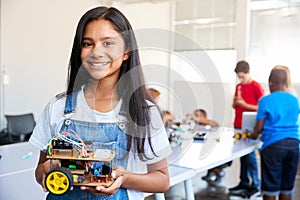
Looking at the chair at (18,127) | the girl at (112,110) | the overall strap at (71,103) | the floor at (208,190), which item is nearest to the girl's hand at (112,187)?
the girl at (112,110)

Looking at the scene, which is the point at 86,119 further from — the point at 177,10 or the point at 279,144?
the point at 177,10

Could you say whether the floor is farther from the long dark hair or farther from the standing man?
the long dark hair

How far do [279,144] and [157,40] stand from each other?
1784 mm

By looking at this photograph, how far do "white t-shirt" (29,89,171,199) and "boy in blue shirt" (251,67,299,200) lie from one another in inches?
64.2

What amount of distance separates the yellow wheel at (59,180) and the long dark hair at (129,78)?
18cm

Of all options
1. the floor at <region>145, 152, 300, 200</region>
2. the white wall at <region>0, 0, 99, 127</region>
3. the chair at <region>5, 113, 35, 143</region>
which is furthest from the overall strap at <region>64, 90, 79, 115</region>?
the chair at <region>5, 113, 35, 143</region>

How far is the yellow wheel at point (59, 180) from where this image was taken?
66 centimetres

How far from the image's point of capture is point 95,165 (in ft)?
2.26

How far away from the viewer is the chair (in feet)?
11.6

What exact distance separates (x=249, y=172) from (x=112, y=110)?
2567 millimetres

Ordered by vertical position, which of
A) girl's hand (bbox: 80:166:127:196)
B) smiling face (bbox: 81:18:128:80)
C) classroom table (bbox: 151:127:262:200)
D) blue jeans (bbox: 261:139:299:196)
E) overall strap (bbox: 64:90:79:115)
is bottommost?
blue jeans (bbox: 261:139:299:196)

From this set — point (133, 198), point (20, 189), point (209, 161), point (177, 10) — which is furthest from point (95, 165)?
point (177, 10)

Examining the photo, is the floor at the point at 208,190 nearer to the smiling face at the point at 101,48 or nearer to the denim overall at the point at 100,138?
the denim overall at the point at 100,138

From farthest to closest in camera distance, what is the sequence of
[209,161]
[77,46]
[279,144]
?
[279,144]
[209,161]
[77,46]
